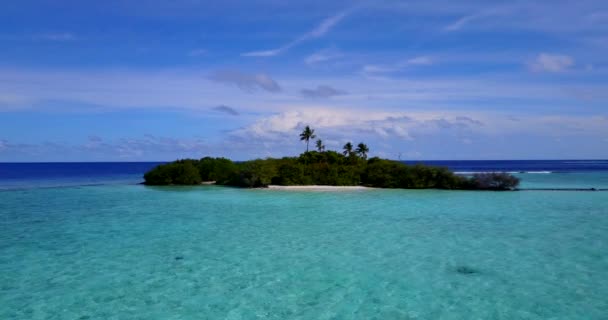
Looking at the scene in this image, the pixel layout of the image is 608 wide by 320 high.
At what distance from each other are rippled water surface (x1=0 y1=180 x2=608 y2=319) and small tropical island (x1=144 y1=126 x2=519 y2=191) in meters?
19.1

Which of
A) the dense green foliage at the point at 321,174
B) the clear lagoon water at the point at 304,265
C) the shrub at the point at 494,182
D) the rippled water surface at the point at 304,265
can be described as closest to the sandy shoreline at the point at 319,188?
the dense green foliage at the point at 321,174

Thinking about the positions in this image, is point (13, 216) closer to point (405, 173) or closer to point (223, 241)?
point (223, 241)

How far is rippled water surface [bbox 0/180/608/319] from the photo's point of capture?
32.6 ft

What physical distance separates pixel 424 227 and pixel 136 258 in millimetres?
12279

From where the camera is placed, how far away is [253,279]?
12062 millimetres

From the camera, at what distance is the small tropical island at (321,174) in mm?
44906

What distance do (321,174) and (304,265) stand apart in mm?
35387

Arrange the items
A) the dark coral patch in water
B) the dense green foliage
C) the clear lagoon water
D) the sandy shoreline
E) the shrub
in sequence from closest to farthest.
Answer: the clear lagoon water → the dark coral patch in water → the shrub → the sandy shoreline → the dense green foliage

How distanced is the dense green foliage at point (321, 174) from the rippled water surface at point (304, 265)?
19.1 m

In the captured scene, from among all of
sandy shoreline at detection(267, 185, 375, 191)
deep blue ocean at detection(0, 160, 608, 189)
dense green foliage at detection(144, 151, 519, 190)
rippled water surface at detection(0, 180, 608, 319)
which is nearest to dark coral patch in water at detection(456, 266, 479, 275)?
rippled water surface at detection(0, 180, 608, 319)

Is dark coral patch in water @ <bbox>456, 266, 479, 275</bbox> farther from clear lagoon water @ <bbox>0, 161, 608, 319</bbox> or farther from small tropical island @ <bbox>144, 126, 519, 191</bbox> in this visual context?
small tropical island @ <bbox>144, 126, 519, 191</bbox>

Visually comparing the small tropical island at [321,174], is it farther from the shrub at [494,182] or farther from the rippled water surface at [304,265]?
the rippled water surface at [304,265]

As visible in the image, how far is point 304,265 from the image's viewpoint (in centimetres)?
1351

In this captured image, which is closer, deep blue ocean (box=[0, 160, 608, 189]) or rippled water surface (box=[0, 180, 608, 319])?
rippled water surface (box=[0, 180, 608, 319])
